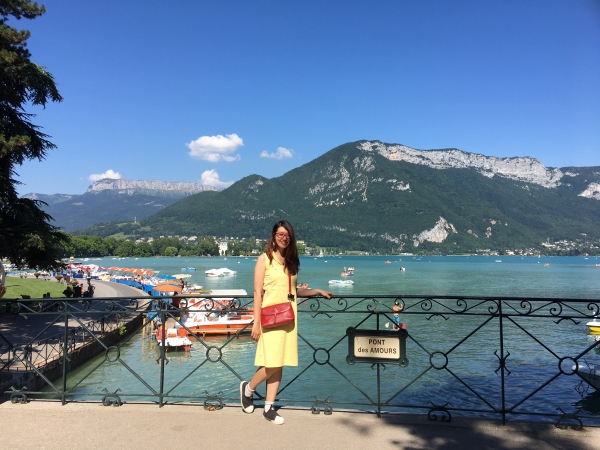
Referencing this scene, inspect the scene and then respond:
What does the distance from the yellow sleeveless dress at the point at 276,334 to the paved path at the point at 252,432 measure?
585mm

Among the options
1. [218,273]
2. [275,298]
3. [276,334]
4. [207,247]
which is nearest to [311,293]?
[275,298]

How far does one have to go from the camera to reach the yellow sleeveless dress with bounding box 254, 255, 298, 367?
4.03 metres

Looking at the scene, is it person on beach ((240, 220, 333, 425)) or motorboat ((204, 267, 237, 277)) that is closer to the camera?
person on beach ((240, 220, 333, 425))

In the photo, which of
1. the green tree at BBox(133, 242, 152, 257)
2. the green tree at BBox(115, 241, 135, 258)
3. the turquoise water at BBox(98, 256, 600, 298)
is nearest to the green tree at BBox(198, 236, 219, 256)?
the green tree at BBox(133, 242, 152, 257)

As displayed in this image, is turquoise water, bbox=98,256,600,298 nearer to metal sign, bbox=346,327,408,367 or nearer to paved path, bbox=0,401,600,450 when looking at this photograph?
metal sign, bbox=346,327,408,367

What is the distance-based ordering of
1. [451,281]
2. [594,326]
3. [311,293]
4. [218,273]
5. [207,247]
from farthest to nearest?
[207,247]
[218,273]
[451,281]
[594,326]
[311,293]

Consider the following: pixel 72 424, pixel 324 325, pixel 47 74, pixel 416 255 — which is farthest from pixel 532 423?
pixel 416 255

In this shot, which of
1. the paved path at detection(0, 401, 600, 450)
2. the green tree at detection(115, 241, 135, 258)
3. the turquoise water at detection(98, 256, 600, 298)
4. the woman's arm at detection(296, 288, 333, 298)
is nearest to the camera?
the paved path at detection(0, 401, 600, 450)

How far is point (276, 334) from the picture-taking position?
4035mm

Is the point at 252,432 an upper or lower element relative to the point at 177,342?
upper

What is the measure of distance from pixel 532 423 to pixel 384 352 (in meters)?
1.43

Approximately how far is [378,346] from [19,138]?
13917 mm

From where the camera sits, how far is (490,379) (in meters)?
13.7

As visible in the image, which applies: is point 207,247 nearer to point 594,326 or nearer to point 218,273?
point 218,273
